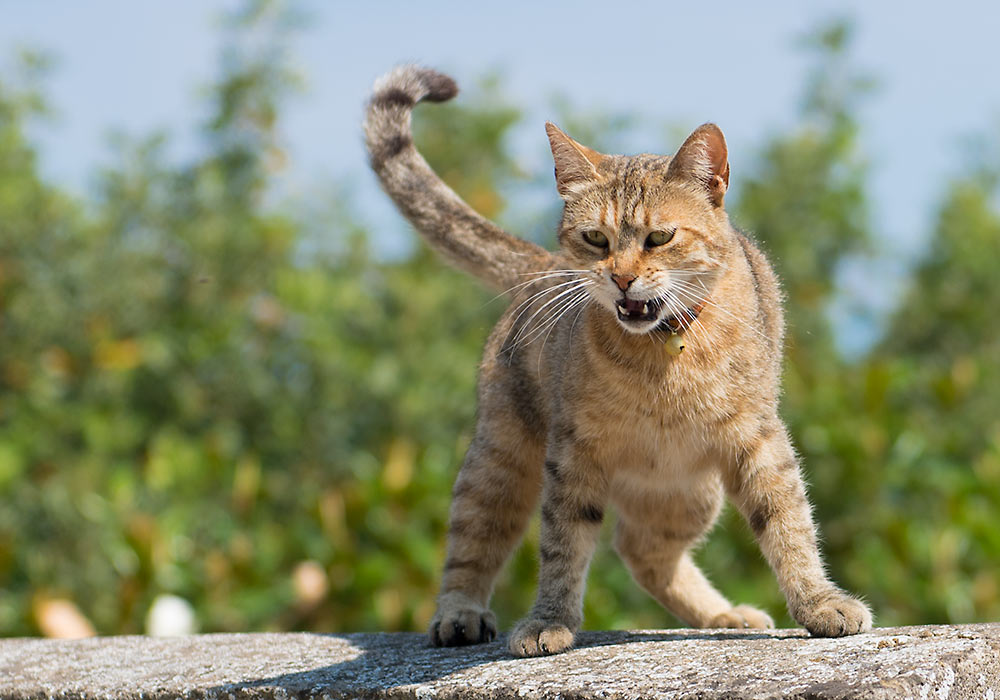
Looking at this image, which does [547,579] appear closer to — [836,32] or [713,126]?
[713,126]

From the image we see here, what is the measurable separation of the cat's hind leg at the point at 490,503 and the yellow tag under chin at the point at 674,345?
2.50 feet

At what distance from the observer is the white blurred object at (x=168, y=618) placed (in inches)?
241

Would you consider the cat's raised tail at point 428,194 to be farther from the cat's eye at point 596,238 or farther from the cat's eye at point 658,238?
the cat's eye at point 658,238

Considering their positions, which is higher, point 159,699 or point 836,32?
point 836,32

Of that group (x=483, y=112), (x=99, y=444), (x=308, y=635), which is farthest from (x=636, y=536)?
(x=483, y=112)

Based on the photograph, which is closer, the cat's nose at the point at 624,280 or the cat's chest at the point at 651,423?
the cat's nose at the point at 624,280

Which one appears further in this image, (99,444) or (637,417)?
(99,444)

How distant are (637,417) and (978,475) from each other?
19.2 ft

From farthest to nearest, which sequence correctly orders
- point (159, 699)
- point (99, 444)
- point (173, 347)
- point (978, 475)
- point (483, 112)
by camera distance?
point (483, 112) < point (173, 347) < point (99, 444) < point (978, 475) < point (159, 699)

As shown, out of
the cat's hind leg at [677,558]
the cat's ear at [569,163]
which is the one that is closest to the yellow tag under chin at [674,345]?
the cat's ear at [569,163]

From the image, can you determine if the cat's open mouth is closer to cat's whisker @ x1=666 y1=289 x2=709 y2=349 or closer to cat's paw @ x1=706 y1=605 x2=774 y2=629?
cat's whisker @ x1=666 y1=289 x2=709 y2=349

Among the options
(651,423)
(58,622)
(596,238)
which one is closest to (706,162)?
(596,238)

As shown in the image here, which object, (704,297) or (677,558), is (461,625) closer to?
(677,558)

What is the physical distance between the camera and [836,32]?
15797 mm
